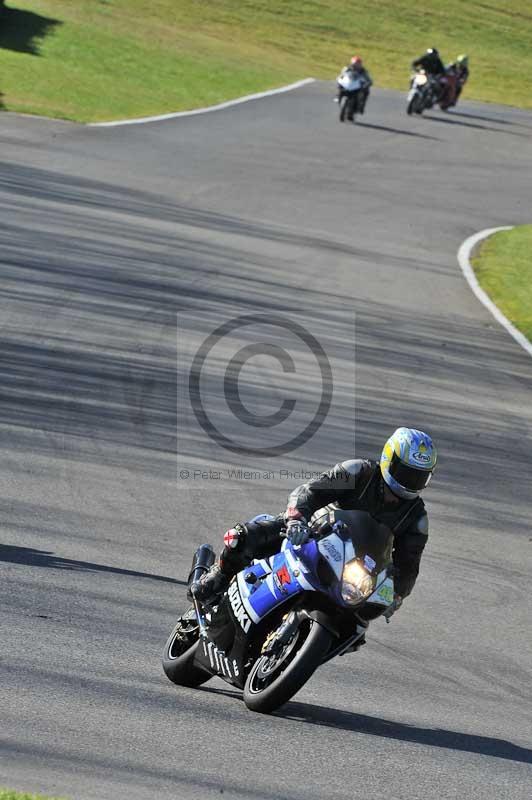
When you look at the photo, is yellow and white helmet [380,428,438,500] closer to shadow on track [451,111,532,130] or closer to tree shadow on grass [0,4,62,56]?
tree shadow on grass [0,4,62,56]

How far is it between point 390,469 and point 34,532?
3161mm

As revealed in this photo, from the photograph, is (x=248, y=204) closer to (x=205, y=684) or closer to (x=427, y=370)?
(x=427, y=370)

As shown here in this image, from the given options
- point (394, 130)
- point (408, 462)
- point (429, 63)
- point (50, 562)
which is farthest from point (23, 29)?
point (408, 462)

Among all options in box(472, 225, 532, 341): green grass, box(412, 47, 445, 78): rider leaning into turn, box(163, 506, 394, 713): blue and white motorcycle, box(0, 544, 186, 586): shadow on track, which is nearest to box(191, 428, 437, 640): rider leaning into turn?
box(163, 506, 394, 713): blue and white motorcycle

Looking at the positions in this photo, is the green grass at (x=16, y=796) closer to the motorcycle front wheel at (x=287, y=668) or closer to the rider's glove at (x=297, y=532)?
the motorcycle front wheel at (x=287, y=668)

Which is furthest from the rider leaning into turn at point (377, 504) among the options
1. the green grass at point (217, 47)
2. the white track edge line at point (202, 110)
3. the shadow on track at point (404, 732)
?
the green grass at point (217, 47)

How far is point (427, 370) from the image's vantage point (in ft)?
51.8

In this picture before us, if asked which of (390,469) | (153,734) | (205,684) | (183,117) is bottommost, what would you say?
(183,117)

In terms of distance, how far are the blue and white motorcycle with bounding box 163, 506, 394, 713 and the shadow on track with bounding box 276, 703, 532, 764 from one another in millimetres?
305

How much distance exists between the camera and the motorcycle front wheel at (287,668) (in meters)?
6.07

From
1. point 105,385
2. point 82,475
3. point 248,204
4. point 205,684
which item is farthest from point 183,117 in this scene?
point 205,684

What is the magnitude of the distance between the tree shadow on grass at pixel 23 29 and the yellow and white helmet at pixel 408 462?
1405 inches

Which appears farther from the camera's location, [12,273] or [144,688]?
[12,273]

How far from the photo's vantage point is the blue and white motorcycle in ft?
20.2
